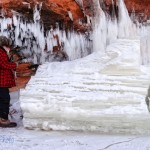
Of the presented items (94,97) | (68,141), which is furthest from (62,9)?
(68,141)

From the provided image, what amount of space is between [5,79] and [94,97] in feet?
3.91

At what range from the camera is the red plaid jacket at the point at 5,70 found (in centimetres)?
539

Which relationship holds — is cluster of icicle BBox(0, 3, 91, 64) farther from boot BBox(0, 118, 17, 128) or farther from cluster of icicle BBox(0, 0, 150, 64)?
boot BBox(0, 118, 17, 128)

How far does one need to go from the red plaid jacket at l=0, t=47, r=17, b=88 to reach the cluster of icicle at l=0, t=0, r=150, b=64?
4.69 ft

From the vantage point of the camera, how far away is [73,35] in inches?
267

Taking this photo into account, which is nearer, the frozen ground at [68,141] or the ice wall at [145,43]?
the frozen ground at [68,141]

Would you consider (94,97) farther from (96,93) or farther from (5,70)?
(5,70)

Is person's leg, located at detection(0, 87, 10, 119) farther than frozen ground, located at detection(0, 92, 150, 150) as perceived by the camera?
Yes

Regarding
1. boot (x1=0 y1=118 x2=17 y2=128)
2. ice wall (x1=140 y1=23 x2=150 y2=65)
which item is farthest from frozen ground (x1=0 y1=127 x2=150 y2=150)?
ice wall (x1=140 y1=23 x2=150 y2=65)

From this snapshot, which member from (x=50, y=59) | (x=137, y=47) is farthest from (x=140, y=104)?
(x=50, y=59)

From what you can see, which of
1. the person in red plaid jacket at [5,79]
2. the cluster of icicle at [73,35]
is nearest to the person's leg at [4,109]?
the person in red plaid jacket at [5,79]

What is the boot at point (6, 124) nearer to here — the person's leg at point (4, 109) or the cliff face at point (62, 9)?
the person's leg at point (4, 109)

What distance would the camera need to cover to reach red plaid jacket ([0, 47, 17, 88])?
5.39m

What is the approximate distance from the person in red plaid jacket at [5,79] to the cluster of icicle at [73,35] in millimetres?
1400
